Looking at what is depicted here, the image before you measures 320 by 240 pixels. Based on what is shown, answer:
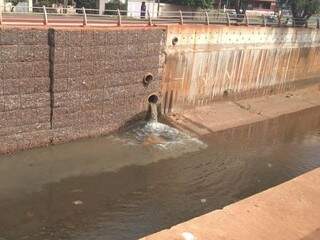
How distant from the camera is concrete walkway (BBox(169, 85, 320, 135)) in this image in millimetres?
25625

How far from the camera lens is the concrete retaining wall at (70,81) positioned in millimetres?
19047

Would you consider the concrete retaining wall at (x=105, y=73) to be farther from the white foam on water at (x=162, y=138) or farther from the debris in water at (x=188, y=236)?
the debris in water at (x=188, y=236)

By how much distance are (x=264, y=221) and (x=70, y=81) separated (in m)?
12.2

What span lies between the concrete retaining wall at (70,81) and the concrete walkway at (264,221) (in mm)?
11144

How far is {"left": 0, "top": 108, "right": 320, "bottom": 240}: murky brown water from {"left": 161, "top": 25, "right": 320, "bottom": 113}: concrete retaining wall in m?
3.76

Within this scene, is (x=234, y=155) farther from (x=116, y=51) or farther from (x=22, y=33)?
(x=22, y=33)

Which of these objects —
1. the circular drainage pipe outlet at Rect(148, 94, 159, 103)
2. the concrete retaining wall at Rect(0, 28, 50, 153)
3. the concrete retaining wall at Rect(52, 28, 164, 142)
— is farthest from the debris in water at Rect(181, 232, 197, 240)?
the circular drainage pipe outlet at Rect(148, 94, 159, 103)

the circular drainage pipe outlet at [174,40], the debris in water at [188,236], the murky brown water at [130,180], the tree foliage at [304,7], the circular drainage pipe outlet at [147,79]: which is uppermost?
the tree foliage at [304,7]

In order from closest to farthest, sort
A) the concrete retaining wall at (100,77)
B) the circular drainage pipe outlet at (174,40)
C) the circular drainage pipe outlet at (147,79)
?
the concrete retaining wall at (100,77), the circular drainage pipe outlet at (147,79), the circular drainage pipe outlet at (174,40)

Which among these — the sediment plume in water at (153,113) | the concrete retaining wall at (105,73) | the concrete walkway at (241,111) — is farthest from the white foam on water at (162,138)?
the concrete walkway at (241,111)

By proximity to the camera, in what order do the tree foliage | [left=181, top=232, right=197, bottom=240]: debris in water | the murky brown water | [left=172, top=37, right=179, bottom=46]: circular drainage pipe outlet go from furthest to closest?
the tree foliage
[left=172, top=37, right=179, bottom=46]: circular drainage pipe outlet
the murky brown water
[left=181, top=232, right=197, bottom=240]: debris in water

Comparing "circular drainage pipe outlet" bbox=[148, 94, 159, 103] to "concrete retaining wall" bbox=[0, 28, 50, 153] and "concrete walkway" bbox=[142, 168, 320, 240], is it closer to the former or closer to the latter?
"concrete retaining wall" bbox=[0, 28, 50, 153]

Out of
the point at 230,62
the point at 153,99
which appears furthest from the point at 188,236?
the point at 230,62

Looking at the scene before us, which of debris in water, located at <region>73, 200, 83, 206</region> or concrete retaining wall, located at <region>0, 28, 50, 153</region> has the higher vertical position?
concrete retaining wall, located at <region>0, 28, 50, 153</region>
